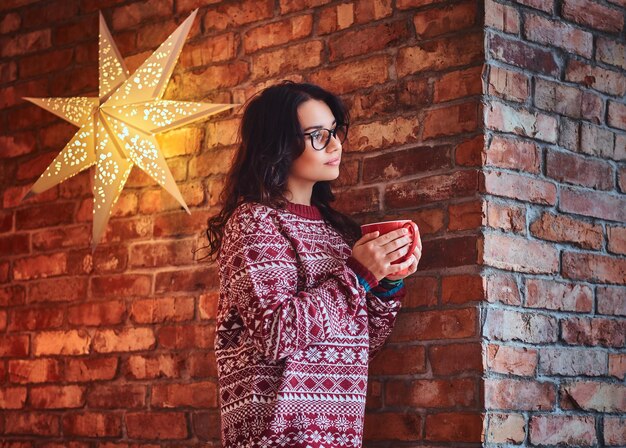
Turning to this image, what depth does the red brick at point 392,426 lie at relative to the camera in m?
2.28

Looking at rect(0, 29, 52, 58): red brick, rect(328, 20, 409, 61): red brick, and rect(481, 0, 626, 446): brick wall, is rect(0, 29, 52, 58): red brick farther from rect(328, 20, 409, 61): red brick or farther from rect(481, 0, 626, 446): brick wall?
rect(481, 0, 626, 446): brick wall

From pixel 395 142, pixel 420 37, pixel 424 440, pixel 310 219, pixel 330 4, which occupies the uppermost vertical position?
pixel 330 4

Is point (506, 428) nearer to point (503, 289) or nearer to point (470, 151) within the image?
point (503, 289)

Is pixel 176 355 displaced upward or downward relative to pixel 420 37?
downward

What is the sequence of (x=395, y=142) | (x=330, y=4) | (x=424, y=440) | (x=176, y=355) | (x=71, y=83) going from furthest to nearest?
(x=71, y=83)
(x=176, y=355)
(x=330, y=4)
(x=395, y=142)
(x=424, y=440)

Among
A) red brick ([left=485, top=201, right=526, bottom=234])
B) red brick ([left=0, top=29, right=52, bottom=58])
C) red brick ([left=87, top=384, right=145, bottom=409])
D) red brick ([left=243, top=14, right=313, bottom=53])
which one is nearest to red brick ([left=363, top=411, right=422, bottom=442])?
red brick ([left=485, top=201, right=526, bottom=234])

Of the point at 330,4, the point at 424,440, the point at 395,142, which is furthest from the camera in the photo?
the point at 330,4

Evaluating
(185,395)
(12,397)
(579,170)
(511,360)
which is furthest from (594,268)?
(12,397)

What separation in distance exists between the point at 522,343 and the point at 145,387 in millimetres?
1131

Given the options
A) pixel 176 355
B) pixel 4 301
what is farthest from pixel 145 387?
pixel 4 301

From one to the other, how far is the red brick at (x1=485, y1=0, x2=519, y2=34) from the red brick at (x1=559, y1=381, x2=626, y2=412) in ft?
2.79

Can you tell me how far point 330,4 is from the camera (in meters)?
2.59

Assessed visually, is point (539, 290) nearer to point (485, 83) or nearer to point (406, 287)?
point (406, 287)

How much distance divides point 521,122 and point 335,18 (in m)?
0.57
